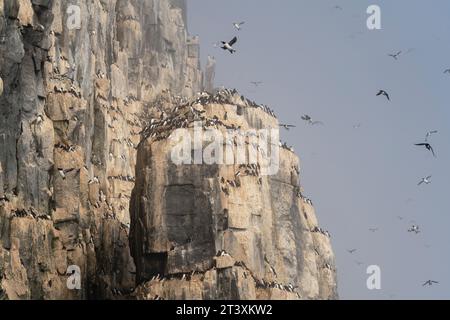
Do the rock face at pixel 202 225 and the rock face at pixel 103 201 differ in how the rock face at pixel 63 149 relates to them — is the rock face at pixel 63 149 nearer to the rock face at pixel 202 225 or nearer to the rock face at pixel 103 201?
the rock face at pixel 103 201

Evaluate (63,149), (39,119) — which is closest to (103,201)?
(63,149)

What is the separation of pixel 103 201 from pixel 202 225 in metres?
22.3

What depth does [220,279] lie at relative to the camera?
73.5 m

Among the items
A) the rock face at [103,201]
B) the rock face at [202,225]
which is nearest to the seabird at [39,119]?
the rock face at [103,201]

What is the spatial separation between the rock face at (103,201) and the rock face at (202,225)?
0.35 feet

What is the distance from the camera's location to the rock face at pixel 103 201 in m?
75.1

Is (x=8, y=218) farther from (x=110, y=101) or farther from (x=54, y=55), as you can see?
(x=110, y=101)

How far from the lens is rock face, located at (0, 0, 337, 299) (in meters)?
75.1

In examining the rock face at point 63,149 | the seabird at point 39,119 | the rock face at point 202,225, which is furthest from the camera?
the seabird at point 39,119

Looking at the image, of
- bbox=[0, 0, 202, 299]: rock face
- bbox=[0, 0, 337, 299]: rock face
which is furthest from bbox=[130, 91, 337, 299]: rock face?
bbox=[0, 0, 202, 299]: rock face

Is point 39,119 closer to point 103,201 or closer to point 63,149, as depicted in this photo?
point 63,149

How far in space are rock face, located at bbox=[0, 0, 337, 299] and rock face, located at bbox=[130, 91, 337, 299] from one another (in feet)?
0.35

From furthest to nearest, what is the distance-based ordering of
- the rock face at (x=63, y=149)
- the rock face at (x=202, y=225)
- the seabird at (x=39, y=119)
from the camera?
1. the seabird at (x=39, y=119)
2. the rock face at (x=63, y=149)
3. the rock face at (x=202, y=225)

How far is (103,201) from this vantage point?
9569 centimetres
